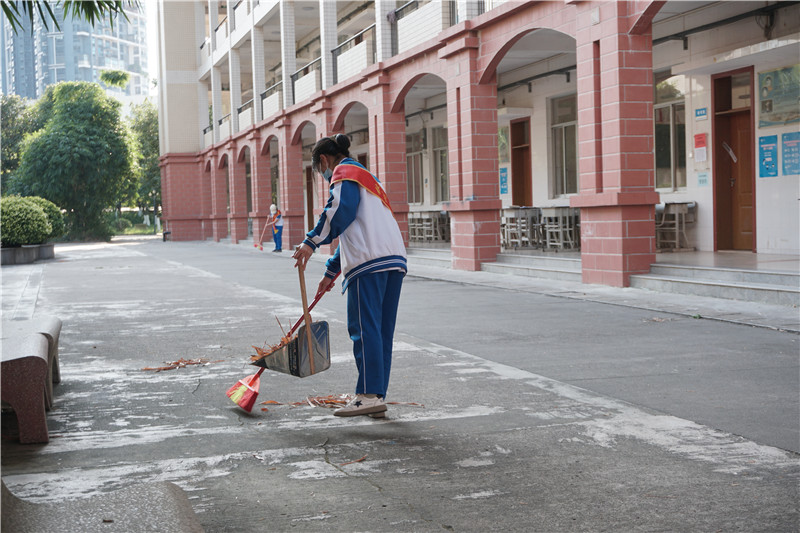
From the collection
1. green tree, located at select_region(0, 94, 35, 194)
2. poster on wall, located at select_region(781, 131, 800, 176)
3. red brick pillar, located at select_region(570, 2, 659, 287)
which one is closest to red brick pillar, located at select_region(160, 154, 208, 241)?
green tree, located at select_region(0, 94, 35, 194)

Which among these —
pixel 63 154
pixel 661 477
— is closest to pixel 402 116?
pixel 661 477

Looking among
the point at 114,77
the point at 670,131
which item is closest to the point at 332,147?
the point at 670,131

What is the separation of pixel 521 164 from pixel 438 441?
18427mm

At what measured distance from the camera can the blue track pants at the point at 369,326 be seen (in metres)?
5.45

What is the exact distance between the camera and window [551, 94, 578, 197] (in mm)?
20062

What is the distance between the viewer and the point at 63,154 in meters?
43.1

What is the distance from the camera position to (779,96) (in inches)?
547

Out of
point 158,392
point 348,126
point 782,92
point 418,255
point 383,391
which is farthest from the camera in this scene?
point 348,126

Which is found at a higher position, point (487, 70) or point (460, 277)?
point (487, 70)

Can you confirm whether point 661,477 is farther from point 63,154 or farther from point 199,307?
point 63,154

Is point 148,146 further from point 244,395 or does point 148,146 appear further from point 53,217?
point 244,395

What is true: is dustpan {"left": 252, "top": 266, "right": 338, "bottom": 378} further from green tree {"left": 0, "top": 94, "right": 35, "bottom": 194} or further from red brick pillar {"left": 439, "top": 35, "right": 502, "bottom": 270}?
green tree {"left": 0, "top": 94, "right": 35, "bottom": 194}

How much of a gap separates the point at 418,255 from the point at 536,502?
17.0m

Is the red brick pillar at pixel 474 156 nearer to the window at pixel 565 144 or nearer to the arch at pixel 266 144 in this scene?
the window at pixel 565 144
